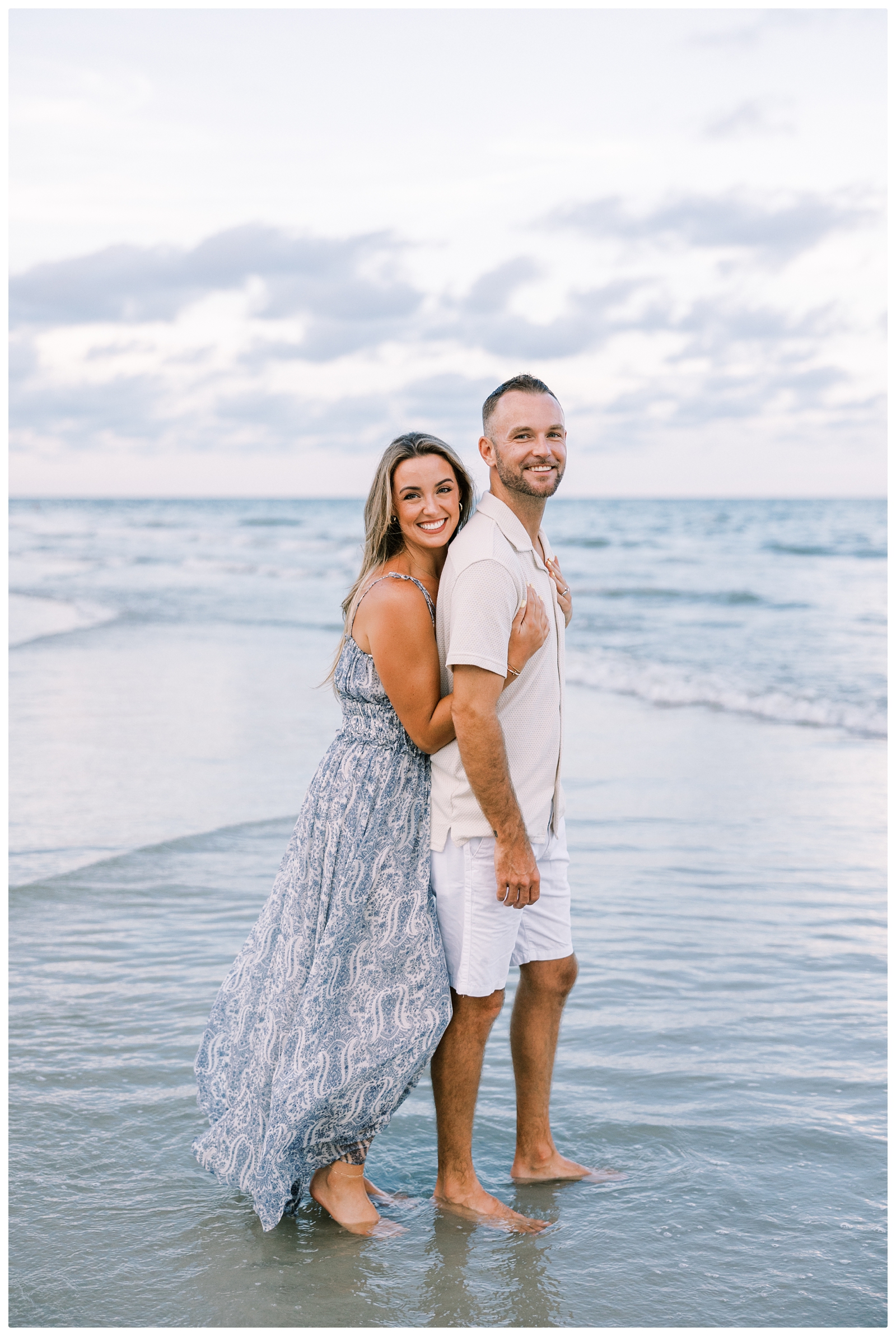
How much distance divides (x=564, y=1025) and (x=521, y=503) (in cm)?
210

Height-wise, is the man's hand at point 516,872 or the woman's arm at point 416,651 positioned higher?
the woman's arm at point 416,651

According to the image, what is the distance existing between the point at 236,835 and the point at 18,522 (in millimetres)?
45607

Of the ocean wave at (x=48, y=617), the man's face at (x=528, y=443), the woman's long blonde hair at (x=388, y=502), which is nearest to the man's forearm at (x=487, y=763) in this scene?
Result: the woman's long blonde hair at (x=388, y=502)

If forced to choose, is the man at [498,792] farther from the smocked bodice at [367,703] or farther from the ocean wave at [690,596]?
the ocean wave at [690,596]

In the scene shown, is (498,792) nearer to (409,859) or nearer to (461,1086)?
(409,859)

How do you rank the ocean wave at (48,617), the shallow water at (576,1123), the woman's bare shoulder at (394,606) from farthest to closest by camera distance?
the ocean wave at (48,617) → the woman's bare shoulder at (394,606) → the shallow water at (576,1123)

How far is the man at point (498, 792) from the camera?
3002 millimetres

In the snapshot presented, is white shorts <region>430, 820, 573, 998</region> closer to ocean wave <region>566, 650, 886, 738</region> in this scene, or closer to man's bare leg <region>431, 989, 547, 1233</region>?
man's bare leg <region>431, 989, 547, 1233</region>

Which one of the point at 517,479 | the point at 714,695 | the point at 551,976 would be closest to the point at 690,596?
the point at 714,695

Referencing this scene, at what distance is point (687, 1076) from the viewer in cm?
391

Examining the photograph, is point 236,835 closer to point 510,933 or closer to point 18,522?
point 510,933

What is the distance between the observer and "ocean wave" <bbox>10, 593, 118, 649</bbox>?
15.1m

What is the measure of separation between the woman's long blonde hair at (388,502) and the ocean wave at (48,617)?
11.6 meters

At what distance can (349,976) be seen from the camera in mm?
3131
